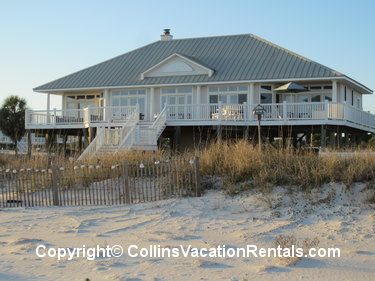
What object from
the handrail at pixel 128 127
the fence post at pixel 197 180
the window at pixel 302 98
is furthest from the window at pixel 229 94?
the fence post at pixel 197 180

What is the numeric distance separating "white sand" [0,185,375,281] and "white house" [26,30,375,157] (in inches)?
482

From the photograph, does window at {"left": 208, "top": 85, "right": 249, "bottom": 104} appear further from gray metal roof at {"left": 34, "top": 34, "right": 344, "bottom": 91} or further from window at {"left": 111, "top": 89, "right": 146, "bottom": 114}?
window at {"left": 111, "top": 89, "right": 146, "bottom": 114}

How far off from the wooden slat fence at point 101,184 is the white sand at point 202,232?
0.78m

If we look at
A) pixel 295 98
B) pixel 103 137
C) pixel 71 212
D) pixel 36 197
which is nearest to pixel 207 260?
pixel 71 212

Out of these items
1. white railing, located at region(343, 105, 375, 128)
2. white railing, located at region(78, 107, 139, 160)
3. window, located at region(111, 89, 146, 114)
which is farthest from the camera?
window, located at region(111, 89, 146, 114)

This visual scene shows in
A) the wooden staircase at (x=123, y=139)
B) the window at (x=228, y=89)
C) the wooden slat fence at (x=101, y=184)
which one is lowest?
the wooden slat fence at (x=101, y=184)

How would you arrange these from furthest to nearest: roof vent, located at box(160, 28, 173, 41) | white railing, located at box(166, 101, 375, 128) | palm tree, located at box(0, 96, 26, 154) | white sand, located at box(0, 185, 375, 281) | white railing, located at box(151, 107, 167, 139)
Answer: palm tree, located at box(0, 96, 26, 154) → roof vent, located at box(160, 28, 173, 41) → white railing, located at box(151, 107, 167, 139) → white railing, located at box(166, 101, 375, 128) → white sand, located at box(0, 185, 375, 281)

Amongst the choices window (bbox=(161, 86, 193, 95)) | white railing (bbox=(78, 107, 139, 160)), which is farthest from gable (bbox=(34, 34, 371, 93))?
white railing (bbox=(78, 107, 139, 160))

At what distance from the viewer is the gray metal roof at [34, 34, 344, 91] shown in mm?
32125

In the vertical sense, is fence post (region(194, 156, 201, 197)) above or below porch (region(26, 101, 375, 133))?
below

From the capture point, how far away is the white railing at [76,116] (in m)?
32.0

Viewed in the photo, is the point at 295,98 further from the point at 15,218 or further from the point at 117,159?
the point at 15,218

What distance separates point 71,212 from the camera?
14000mm

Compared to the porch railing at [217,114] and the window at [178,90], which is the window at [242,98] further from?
the window at [178,90]
